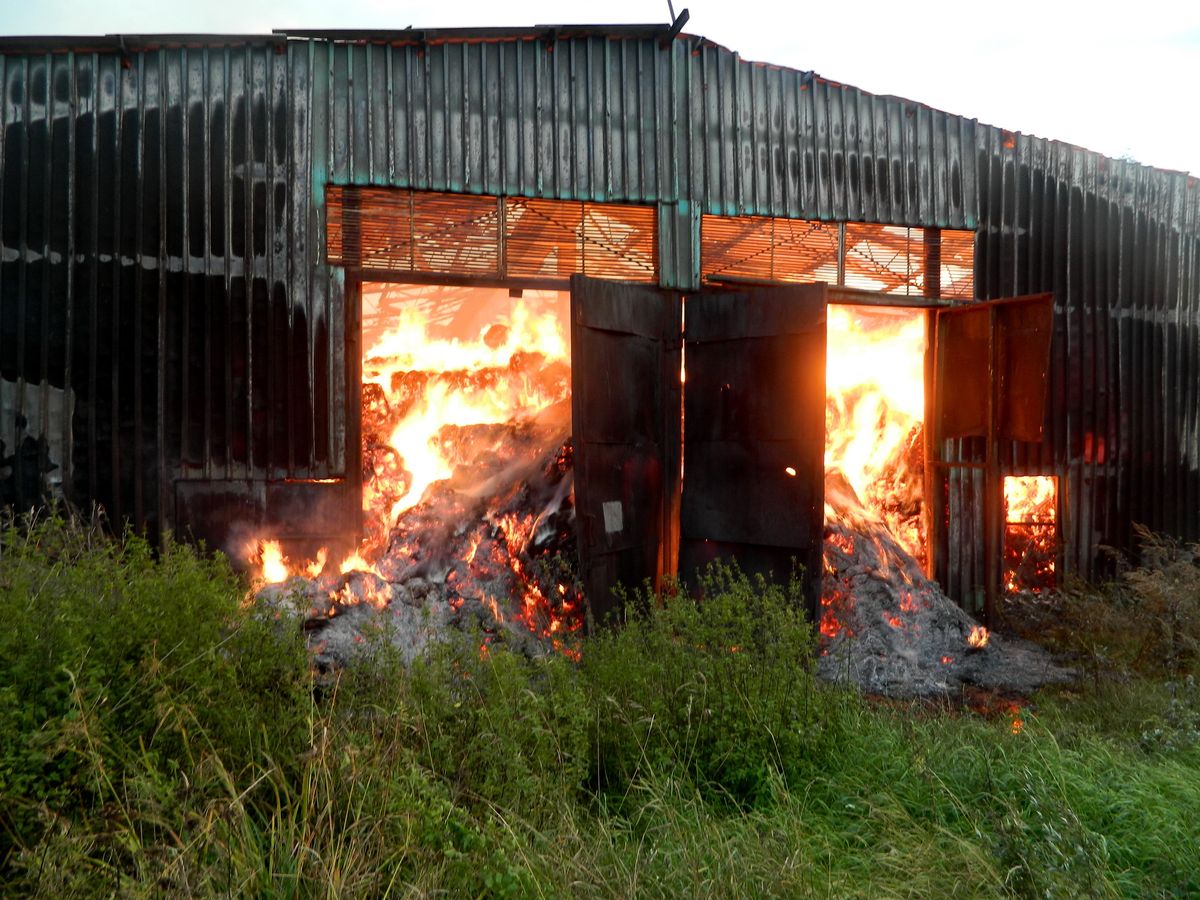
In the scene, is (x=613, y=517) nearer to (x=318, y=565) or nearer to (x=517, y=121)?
(x=318, y=565)

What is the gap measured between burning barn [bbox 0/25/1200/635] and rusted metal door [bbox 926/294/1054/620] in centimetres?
4

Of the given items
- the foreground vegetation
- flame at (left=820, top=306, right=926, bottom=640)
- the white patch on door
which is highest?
flame at (left=820, top=306, right=926, bottom=640)

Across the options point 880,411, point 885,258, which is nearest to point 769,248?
point 885,258

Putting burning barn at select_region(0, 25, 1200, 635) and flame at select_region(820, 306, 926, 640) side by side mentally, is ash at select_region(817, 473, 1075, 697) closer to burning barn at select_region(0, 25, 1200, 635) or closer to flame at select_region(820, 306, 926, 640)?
burning barn at select_region(0, 25, 1200, 635)

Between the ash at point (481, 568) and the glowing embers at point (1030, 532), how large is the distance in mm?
5744

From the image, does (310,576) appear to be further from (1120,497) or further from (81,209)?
(1120,497)

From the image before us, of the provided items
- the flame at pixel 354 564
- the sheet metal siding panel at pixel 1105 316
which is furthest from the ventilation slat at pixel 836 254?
the flame at pixel 354 564

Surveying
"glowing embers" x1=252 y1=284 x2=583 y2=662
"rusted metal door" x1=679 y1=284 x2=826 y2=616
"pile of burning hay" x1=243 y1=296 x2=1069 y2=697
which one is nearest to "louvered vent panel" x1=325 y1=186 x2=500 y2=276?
"glowing embers" x1=252 y1=284 x2=583 y2=662

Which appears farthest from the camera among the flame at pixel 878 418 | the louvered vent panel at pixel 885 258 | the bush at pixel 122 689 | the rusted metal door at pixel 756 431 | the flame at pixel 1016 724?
the flame at pixel 878 418

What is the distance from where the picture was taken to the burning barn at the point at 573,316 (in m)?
8.91

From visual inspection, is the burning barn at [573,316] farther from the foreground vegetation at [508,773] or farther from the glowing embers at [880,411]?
the foreground vegetation at [508,773]

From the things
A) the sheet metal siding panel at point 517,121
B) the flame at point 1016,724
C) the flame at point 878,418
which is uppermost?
the sheet metal siding panel at point 517,121

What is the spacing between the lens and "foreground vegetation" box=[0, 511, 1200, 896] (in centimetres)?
373

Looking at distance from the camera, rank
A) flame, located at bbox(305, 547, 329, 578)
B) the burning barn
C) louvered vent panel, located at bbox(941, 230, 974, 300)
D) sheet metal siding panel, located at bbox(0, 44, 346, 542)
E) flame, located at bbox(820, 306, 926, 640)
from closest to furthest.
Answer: sheet metal siding panel, located at bbox(0, 44, 346, 542)
the burning barn
flame, located at bbox(305, 547, 329, 578)
louvered vent panel, located at bbox(941, 230, 974, 300)
flame, located at bbox(820, 306, 926, 640)
